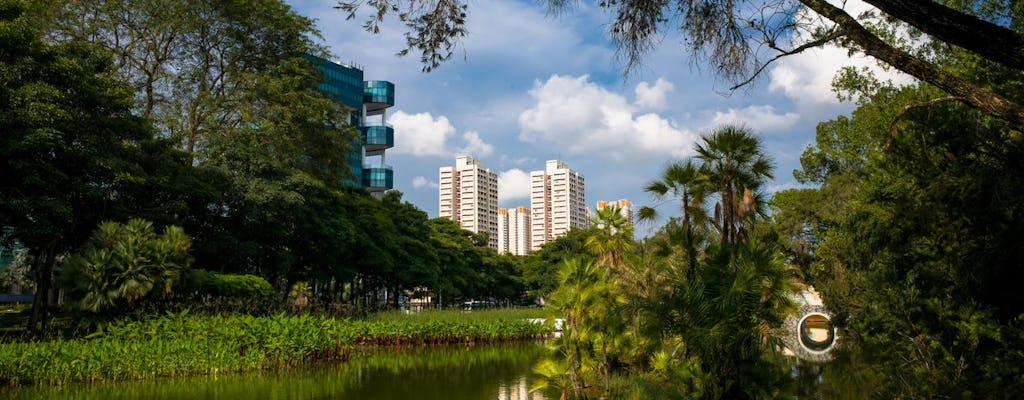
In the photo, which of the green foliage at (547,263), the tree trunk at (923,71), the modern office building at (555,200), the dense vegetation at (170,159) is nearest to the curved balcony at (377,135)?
the green foliage at (547,263)

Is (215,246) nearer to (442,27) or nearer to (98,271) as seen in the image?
(98,271)

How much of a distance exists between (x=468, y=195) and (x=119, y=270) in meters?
122

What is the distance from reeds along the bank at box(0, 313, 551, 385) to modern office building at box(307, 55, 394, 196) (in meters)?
63.3

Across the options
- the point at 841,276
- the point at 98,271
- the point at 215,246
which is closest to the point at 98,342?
the point at 98,271

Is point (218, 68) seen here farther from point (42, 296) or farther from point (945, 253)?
point (945, 253)

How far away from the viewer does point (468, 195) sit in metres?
142

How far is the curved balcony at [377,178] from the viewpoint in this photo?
3489 inches

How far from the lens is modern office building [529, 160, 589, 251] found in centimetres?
15138

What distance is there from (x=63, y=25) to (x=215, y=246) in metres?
10.3

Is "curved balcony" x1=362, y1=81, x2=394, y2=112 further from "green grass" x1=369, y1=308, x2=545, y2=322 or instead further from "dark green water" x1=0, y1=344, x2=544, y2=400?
"dark green water" x1=0, y1=344, x2=544, y2=400

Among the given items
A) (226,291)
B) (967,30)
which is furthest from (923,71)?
(226,291)

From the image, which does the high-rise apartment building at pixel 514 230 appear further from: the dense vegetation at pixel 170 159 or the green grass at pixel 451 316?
the green grass at pixel 451 316

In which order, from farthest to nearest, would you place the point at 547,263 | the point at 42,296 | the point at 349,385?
the point at 547,263, the point at 42,296, the point at 349,385

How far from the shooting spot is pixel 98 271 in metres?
20.0
